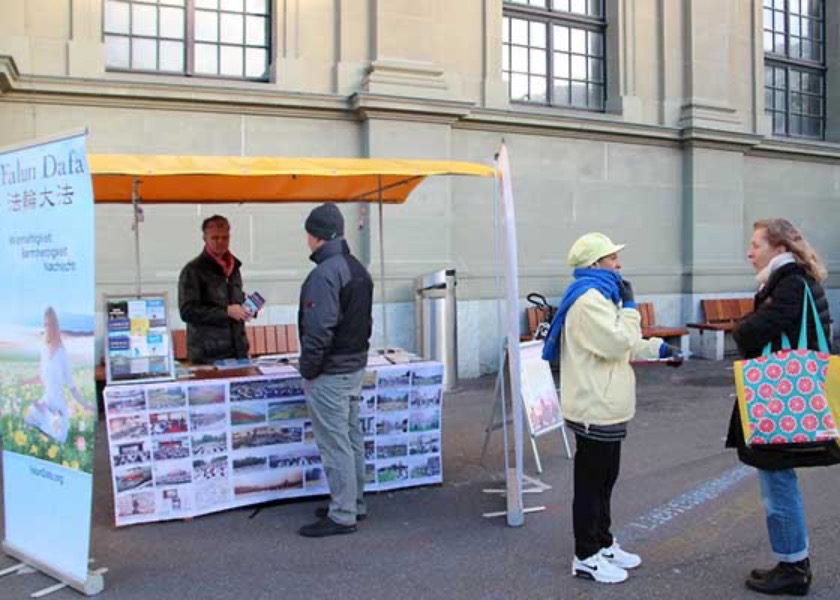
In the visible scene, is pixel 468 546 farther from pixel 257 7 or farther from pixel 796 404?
pixel 257 7

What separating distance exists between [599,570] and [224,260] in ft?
11.5

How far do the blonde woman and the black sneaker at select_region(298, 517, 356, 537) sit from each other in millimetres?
1532

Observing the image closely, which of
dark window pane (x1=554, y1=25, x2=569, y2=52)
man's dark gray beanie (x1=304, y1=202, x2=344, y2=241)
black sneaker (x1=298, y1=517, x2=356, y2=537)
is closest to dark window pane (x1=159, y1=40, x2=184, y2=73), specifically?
dark window pane (x1=554, y1=25, x2=569, y2=52)

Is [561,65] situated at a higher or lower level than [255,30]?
higher

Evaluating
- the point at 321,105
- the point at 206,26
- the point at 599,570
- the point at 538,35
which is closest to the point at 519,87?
the point at 538,35

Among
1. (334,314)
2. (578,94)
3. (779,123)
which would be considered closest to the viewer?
(334,314)

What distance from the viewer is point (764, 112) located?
14.2 metres

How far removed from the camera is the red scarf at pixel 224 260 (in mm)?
5918

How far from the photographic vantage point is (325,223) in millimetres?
4652

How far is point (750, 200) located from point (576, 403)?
434 inches

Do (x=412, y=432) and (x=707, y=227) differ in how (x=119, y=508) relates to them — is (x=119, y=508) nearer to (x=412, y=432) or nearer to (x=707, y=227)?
(x=412, y=432)

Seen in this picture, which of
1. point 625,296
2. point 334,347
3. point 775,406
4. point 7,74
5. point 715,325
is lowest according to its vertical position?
point 715,325

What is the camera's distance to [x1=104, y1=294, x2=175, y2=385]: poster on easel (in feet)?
16.0

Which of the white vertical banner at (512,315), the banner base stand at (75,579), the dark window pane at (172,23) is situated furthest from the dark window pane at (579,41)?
the banner base stand at (75,579)
